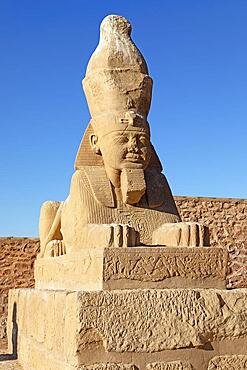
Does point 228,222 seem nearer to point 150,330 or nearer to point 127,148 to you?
point 127,148

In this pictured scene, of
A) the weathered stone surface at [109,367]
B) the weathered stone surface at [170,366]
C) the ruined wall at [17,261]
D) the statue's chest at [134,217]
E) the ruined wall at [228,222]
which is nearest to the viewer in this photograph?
the weathered stone surface at [109,367]

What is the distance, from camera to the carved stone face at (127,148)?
3795mm

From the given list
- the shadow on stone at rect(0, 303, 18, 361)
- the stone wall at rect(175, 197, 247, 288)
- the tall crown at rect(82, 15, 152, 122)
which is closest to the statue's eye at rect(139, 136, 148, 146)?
the tall crown at rect(82, 15, 152, 122)

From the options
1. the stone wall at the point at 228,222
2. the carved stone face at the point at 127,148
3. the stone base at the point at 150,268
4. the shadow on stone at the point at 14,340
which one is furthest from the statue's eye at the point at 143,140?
the stone wall at the point at 228,222

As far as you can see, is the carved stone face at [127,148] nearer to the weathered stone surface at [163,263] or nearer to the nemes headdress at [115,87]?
the nemes headdress at [115,87]

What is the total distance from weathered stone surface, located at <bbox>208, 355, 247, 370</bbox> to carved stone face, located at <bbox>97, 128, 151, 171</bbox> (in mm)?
1269

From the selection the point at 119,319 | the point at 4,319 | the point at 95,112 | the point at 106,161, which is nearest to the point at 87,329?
the point at 119,319

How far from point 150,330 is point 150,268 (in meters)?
0.34

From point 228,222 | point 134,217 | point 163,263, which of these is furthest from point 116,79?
point 228,222

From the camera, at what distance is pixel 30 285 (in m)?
10.7

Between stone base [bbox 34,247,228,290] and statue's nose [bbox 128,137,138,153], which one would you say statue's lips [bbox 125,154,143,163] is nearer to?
statue's nose [bbox 128,137,138,153]

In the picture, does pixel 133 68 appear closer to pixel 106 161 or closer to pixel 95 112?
pixel 95 112

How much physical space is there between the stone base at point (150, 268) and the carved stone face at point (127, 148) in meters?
0.66

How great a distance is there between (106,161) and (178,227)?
723 millimetres
